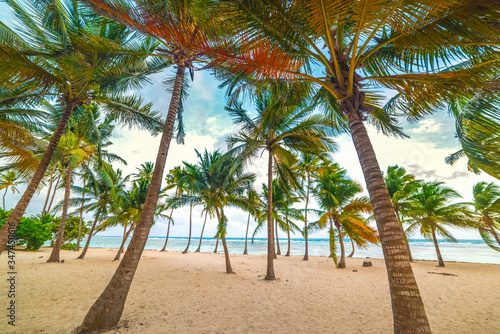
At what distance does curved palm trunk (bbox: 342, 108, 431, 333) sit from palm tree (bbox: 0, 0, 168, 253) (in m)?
5.75

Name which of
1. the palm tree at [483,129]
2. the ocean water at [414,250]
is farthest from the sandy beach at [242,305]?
the ocean water at [414,250]

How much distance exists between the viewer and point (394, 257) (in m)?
2.46

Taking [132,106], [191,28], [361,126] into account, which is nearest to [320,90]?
[361,126]

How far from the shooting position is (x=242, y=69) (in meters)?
3.28

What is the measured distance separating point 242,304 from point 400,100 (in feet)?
22.0

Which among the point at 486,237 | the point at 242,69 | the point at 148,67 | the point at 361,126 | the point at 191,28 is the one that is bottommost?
the point at 486,237

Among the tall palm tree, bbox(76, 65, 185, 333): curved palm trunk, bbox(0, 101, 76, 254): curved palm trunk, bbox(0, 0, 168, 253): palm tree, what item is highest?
bbox(0, 0, 168, 253): palm tree

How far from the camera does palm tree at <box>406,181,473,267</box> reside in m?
12.2

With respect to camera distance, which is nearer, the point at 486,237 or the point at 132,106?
the point at 132,106

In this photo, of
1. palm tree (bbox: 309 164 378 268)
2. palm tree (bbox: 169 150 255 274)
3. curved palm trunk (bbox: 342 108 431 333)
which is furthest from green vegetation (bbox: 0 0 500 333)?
palm tree (bbox: 309 164 378 268)

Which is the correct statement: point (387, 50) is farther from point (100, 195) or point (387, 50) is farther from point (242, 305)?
point (100, 195)

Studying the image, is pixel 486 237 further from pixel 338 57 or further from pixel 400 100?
pixel 338 57

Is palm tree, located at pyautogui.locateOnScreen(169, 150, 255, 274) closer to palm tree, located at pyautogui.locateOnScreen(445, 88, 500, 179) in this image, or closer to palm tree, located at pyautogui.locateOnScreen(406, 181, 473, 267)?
palm tree, located at pyautogui.locateOnScreen(445, 88, 500, 179)

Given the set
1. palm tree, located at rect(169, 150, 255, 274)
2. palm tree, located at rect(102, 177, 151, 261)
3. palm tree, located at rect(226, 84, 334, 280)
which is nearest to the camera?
palm tree, located at rect(226, 84, 334, 280)
